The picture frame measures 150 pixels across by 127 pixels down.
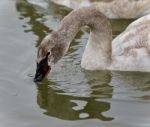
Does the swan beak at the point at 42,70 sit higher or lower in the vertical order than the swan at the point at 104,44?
lower

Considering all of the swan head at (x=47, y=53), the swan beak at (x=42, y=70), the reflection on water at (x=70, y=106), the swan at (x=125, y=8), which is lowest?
the reflection on water at (x=70, y=106)

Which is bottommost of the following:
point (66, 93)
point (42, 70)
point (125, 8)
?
point (66, 93)

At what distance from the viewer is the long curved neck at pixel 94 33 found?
34.1 feet

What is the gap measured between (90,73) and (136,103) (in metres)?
1.38

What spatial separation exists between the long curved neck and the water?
17 cm

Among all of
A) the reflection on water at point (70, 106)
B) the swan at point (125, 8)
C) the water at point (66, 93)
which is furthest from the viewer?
the swan at point (125, 8)

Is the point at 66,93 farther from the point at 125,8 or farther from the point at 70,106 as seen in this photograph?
the point at 125,8

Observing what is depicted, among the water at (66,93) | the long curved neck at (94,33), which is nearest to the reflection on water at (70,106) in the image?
the water at (66,93)

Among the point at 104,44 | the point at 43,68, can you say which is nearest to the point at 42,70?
the point at 43,68

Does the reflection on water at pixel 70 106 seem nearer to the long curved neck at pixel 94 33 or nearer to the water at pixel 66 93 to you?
the water at pixel 66 93

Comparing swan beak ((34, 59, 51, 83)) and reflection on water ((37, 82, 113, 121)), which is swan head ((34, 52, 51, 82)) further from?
reflection on water ((37, 82, 113, 121))

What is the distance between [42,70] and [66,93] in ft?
1.53

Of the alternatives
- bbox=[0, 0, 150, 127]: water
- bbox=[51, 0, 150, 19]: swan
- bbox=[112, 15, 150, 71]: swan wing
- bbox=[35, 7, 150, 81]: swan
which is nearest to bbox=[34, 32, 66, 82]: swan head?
bbox=[35, 7, 150, 81]: swan

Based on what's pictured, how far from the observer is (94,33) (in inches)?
425
